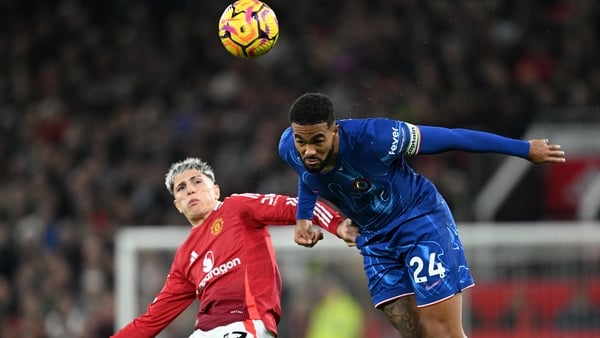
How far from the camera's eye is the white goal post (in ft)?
36.1

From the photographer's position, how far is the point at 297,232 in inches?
258

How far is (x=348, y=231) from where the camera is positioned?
6.61 meters

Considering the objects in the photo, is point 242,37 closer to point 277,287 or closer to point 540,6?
point 277,287

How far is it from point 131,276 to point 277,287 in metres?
4.60

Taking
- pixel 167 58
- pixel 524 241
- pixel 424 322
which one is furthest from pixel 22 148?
pixel 424 322

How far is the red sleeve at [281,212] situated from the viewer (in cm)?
677

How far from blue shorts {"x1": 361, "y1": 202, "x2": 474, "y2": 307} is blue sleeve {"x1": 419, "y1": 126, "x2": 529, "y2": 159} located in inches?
19.7

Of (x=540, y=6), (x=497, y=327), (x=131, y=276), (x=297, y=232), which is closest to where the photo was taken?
(x=297, y=232)

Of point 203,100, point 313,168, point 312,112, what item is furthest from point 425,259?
point 203,100

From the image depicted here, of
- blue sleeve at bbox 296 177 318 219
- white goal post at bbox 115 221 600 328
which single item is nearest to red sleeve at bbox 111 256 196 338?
blue sleeve at bbox 296 177 318 219

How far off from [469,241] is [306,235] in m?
4.81

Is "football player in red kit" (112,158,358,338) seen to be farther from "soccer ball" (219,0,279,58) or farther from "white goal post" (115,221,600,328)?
"white goal post" (115,221,600,328)

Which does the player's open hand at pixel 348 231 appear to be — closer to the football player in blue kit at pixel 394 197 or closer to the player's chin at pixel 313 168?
the football player in blue kit at pixel 394 197

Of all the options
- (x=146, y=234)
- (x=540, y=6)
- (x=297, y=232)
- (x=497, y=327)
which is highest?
(x=540, y=6)
